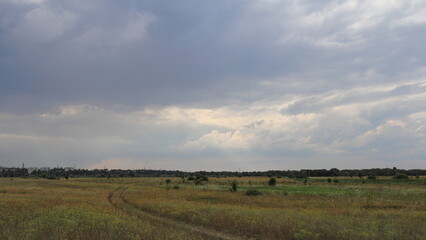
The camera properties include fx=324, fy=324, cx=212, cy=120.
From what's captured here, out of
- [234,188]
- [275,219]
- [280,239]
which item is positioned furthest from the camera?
[234,188]

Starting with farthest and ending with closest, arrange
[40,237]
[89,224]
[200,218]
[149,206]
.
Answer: [149,206] → [200,218] → [89,224] → [40,237]

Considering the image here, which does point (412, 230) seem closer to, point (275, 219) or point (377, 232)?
point (377, 232)

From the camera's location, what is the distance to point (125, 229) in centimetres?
1741

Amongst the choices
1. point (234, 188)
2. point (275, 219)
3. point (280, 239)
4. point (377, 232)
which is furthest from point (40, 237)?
point (234, 188)

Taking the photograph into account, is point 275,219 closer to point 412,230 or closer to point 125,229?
point 412,230

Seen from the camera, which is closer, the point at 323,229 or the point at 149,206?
the point at 323,229

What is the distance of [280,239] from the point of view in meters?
17.2

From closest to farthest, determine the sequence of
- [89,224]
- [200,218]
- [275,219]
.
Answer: [89,224], [275,219], [200,218]

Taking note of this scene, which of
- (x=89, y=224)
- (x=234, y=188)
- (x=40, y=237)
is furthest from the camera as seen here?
(x=234, y=188)

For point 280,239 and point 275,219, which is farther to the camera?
point 275,219

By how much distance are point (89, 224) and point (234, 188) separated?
4559cm

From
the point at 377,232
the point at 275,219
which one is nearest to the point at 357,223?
the point at 377,232

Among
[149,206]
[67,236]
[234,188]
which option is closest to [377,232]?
[67,236]

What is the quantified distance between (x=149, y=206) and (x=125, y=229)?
15112 mm
